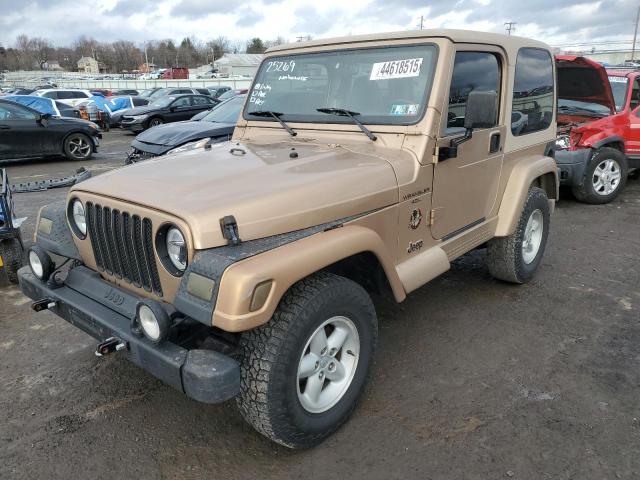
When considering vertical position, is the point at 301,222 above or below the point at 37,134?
above

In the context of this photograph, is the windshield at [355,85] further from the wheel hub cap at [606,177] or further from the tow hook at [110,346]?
the wheel hub cap at [606,177]

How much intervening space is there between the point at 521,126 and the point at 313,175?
2.26m

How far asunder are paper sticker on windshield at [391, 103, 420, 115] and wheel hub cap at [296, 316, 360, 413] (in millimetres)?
1372

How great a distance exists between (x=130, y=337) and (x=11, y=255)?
303 cm

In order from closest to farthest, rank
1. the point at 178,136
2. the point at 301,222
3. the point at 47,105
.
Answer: the point at 301,222, the point at 178,136, the point at 47,105

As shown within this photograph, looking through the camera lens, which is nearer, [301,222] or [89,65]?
[301,222]

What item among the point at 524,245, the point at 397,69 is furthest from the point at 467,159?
the point at 524,245

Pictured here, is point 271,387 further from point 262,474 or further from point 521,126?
point 521,126

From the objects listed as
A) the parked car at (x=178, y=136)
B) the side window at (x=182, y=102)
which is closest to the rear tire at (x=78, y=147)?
the parked car at (x=178, y=136)

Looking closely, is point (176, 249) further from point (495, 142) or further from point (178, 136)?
point (178, 136)

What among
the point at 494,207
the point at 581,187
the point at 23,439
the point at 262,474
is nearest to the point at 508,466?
the point at 262,474

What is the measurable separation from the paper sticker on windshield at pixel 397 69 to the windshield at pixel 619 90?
6009mm

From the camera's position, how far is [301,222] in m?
2.53

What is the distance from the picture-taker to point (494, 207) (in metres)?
4.02
